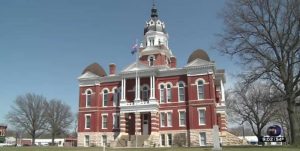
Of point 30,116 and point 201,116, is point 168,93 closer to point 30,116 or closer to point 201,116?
point 201,116

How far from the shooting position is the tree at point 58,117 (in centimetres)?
8219

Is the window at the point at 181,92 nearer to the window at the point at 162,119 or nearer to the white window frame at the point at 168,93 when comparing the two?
the white window frame at the point at 168,93

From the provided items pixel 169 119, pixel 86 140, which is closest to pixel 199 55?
pixel 169 119

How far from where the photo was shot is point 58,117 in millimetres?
84500

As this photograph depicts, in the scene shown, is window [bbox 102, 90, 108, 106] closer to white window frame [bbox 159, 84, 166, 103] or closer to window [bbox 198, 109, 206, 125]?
white window frame [bbox 159, 84, 166, 103]

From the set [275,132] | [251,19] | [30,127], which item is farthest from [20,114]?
[275,132]

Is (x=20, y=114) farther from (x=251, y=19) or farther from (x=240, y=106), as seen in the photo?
(x=251, y=19)

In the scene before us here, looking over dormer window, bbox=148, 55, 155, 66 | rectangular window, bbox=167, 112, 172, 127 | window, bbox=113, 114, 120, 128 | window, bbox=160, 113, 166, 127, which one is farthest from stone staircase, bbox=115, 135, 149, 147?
dormer window, bbox=148, 55, 155, 66

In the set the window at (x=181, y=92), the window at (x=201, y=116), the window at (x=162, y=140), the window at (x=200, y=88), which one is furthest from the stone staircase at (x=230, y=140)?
the window at (x=162, y=140)

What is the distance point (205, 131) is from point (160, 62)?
1437 cm

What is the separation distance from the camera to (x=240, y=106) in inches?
2381

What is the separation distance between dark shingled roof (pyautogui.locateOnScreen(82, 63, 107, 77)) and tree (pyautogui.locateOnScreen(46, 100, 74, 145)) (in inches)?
1302

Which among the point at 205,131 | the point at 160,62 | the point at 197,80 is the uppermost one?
the point at 160,62

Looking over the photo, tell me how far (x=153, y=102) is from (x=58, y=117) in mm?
45144
